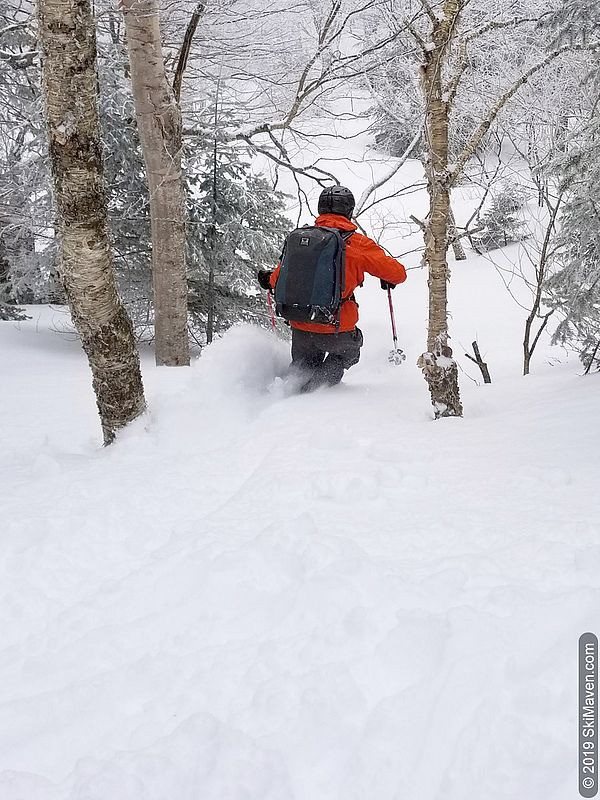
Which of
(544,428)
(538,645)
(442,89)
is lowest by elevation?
(538,645)

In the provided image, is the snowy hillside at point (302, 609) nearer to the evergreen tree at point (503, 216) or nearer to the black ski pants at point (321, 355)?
the black ski pants at point (321, 355)

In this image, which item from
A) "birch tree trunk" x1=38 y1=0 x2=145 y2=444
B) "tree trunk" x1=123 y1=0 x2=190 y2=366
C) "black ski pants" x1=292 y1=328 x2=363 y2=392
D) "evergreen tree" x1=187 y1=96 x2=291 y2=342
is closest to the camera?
"birch tree trunk" x1=38 y1=0 x2=145 y2=444

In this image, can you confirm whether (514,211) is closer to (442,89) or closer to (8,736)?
(442,89)

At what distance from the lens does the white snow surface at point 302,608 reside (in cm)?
168

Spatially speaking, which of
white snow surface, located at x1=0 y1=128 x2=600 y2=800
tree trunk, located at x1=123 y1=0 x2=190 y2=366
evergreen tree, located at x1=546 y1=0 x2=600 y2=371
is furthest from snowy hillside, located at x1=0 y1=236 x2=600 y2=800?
tree trunk, located at x1=123 y1=0 x2=190 y2=366

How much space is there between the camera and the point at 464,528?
2.59 meters

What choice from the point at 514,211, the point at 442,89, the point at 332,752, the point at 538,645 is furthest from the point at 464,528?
the point at 514,211

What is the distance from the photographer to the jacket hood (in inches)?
199

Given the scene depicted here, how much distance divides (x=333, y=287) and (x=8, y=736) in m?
3.87

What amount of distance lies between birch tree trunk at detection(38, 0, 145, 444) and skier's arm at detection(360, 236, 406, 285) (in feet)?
6.60

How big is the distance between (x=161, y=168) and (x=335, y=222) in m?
2.69

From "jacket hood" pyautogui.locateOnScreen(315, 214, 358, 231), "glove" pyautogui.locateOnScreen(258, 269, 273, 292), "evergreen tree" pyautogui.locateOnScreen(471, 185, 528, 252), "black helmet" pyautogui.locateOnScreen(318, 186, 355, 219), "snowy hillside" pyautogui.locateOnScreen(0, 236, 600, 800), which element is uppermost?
"evergreen tree" pyautogui.locateOnScreen(471, 185, 528, 252)

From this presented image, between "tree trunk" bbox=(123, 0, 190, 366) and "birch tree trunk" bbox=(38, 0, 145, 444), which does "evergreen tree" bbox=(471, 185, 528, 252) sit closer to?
"tree trunk" bbox=(123, 0, 190, 366)

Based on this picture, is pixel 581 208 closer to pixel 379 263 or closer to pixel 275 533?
pixel 379 263
